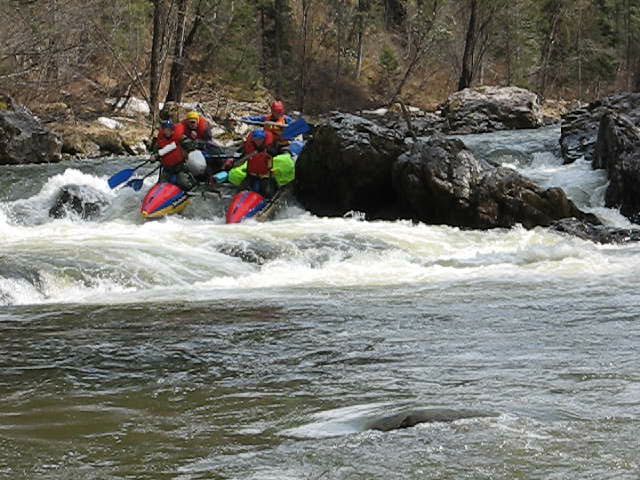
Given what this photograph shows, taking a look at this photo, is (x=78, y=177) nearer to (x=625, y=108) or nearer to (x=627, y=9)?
(x=625, y=108)

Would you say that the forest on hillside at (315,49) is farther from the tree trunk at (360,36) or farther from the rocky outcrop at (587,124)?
the rocky outcrop at (587,124)

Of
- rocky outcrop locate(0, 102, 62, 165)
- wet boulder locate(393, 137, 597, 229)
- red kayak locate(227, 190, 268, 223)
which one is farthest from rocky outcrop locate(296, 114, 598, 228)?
rocky outcrop locate(0, 102, 62, 165)

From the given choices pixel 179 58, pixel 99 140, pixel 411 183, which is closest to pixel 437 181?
pixel 411 183

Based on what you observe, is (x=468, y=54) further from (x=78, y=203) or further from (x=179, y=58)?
(x=78, y=203)

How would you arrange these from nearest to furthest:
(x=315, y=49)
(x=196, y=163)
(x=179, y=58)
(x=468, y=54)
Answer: (x=196, y=163)
(x=179, y=58)
(x=468, y=54)
(x=315, y=49)

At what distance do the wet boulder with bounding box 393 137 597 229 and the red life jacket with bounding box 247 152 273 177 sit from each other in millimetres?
1815

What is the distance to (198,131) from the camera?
13625mm

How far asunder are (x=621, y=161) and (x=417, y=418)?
10.8 metres

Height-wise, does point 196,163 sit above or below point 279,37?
below

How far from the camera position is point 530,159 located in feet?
58.1

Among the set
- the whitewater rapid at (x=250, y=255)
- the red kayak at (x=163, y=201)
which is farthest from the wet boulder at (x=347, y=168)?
the red kayak at (x=163, y=201)

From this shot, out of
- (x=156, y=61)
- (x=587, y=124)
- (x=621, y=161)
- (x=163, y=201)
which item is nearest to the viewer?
(x=163, y=201)

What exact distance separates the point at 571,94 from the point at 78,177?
35.9 m

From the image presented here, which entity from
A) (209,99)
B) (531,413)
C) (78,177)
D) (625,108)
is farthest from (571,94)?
(531,413)
